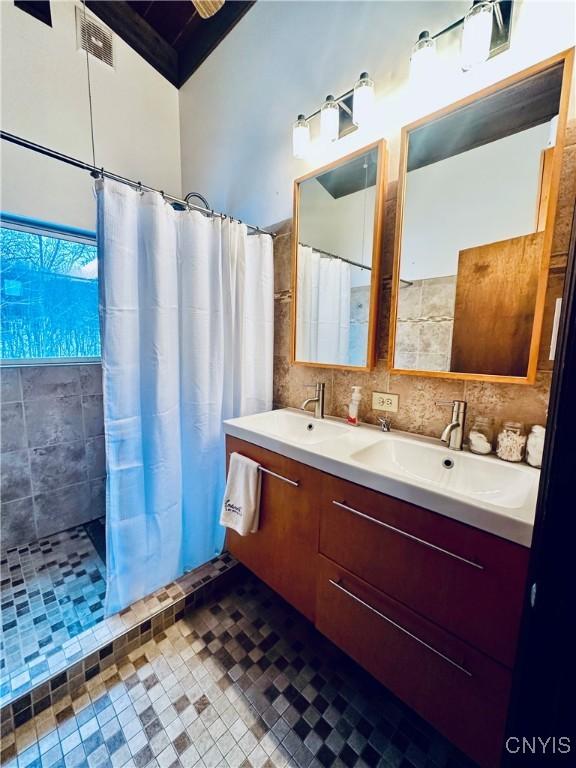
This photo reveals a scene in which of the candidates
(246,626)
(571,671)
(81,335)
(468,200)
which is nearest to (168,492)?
(246,626)

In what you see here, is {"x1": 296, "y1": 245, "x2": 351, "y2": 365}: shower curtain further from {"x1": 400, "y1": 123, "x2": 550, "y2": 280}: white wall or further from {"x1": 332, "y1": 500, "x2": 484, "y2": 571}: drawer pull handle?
{"x1": 332, "y1": 500, "x2": 484, "y2": 571}: drawer pull handle

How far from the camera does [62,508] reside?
1.90 m

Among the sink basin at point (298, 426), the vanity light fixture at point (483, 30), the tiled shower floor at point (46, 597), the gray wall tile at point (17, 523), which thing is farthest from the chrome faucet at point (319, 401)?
the gray wall tile at point (17, 523)

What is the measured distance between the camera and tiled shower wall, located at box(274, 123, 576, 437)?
893mm

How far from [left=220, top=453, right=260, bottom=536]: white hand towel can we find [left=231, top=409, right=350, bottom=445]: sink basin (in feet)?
0.60

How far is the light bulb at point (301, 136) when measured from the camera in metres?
1.40

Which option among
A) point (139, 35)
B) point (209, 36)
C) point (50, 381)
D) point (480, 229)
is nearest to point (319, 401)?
point (480, 229)

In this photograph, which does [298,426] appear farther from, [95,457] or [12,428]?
[12,428]

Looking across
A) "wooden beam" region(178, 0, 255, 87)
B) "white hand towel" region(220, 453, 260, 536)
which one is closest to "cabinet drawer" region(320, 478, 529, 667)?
"white hand towel" region(220, 453, 260, 536)

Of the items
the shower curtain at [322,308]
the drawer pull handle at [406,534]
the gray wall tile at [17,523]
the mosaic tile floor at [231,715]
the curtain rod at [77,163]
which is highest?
the curtain rod at [77,163]

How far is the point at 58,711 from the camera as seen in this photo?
1.02m

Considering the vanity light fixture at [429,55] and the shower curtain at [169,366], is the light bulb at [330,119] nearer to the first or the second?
the vanity light fixture at [429,55]

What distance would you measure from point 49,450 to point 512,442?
2.37 metres

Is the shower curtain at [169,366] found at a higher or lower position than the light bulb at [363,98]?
lower
